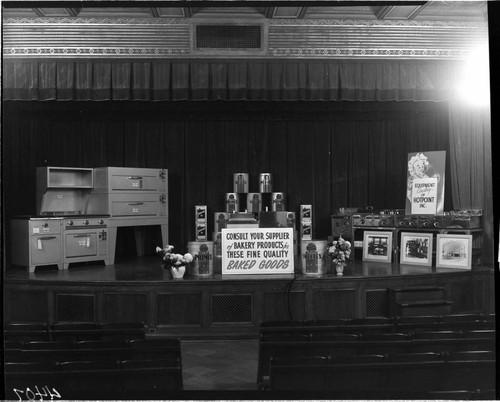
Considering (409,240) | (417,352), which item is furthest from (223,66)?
(417,352)

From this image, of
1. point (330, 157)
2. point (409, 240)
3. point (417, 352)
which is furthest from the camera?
point (330, 157)

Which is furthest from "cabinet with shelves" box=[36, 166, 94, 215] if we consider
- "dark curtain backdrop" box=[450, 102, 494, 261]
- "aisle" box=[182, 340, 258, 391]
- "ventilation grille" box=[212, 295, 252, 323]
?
"dark curtain backdrop" box=[450, 102, 494, 261]

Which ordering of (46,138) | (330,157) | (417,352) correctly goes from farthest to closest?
1. (330,157)
2. (46,138)
3. (417,352)

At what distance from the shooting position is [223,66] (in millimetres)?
6973

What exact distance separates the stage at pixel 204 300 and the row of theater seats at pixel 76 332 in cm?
74

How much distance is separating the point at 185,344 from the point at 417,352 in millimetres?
2262

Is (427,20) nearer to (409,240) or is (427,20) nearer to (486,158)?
(486,158)

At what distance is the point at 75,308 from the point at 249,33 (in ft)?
11.1

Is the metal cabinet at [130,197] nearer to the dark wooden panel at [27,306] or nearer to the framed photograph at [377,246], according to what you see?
the dark wooden panel at [27,306]

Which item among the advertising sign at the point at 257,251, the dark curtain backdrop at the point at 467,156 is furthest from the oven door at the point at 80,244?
the dark curtain backdrop at the point at 467,156

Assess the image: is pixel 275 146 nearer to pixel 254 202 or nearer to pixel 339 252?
pixel 254 202

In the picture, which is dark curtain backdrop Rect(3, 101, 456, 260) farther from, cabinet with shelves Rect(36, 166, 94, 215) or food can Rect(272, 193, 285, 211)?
cabinet with shelves Rect(36, 166, 94, 215)

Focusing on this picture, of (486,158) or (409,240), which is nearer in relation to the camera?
(486,158)

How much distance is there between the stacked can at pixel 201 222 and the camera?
9.05m
